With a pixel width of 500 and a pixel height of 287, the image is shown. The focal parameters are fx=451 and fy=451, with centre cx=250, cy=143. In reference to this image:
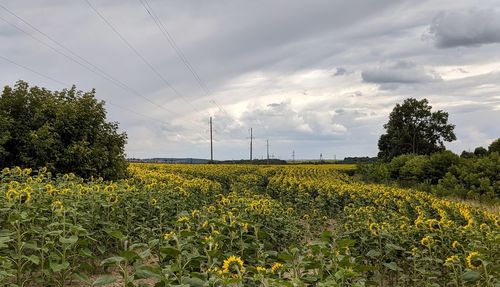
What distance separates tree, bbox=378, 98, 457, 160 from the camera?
55.0 m

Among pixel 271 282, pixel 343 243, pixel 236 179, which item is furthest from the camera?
pixel 236 179

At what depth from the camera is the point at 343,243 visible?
11.6 feet

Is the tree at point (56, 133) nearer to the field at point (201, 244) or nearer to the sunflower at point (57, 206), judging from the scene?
the field at point (201, 244)

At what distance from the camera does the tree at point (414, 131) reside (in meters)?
55.0

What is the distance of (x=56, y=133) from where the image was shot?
44.1 feet

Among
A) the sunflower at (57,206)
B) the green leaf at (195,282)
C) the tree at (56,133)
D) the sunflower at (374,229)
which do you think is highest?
the tree at (56,133)

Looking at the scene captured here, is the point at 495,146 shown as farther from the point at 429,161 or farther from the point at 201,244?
the point at 201,244

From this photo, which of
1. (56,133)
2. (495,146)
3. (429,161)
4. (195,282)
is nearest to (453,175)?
(429,161)

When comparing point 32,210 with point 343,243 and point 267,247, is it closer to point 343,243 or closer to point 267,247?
point 267,247

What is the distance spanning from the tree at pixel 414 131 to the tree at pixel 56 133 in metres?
45.9

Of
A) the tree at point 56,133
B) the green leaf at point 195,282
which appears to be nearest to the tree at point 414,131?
the tree at point 56,133

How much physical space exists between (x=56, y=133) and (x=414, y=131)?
4953 cm

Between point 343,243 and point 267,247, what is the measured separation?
2.34 metres

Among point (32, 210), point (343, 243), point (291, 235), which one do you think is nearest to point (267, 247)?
point (291, 235)
